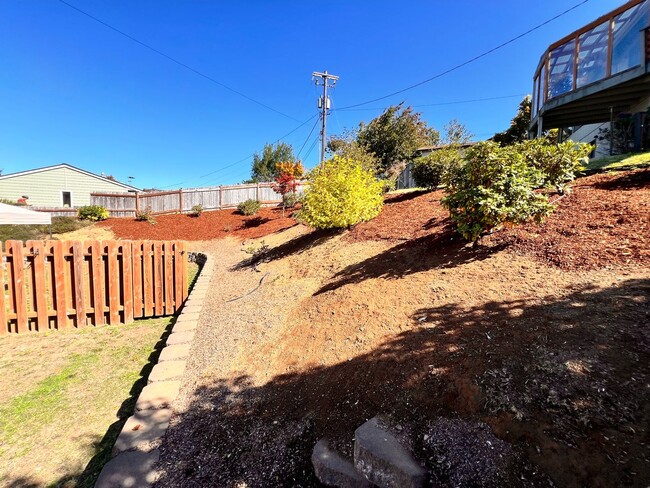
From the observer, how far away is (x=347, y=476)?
183cm

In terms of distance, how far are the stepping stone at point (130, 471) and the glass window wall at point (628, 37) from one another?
1179 cm

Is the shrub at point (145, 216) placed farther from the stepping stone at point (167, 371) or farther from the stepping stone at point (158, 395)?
the stepping stone at point (158, 395)

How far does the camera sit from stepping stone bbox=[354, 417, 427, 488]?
1.65 m

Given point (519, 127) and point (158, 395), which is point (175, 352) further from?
point (519, 127)

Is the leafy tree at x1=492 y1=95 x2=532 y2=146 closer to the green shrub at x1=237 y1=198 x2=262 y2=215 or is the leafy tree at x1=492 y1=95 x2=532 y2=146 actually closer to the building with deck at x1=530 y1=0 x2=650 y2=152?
the building with deck at x1=530 y1=0 x2=650 y2=152

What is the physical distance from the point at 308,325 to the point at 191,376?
4.59 feet

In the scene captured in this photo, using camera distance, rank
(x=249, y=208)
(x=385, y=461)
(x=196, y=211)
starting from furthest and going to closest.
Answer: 1. (x=196, y=211)
2. (x=249, y=208)
3. (x=385, y=461)

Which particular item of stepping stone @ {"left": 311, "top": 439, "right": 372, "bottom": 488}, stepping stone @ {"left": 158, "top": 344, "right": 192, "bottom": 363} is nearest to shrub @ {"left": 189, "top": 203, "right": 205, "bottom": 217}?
stepping stone @ {"left": 158, "top": 344, "right": 192, "bottom": 363}

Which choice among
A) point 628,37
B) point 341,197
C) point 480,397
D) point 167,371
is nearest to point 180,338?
point 167,371

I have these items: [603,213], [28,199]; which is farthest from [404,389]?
[28,199]

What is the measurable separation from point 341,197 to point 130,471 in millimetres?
5976

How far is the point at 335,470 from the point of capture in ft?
6.13

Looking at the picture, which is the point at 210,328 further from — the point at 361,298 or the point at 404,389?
the point at 404,389

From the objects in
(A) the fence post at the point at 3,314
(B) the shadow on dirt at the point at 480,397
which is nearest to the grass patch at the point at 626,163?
(B) the shadow on dirt at the point at 480,397
